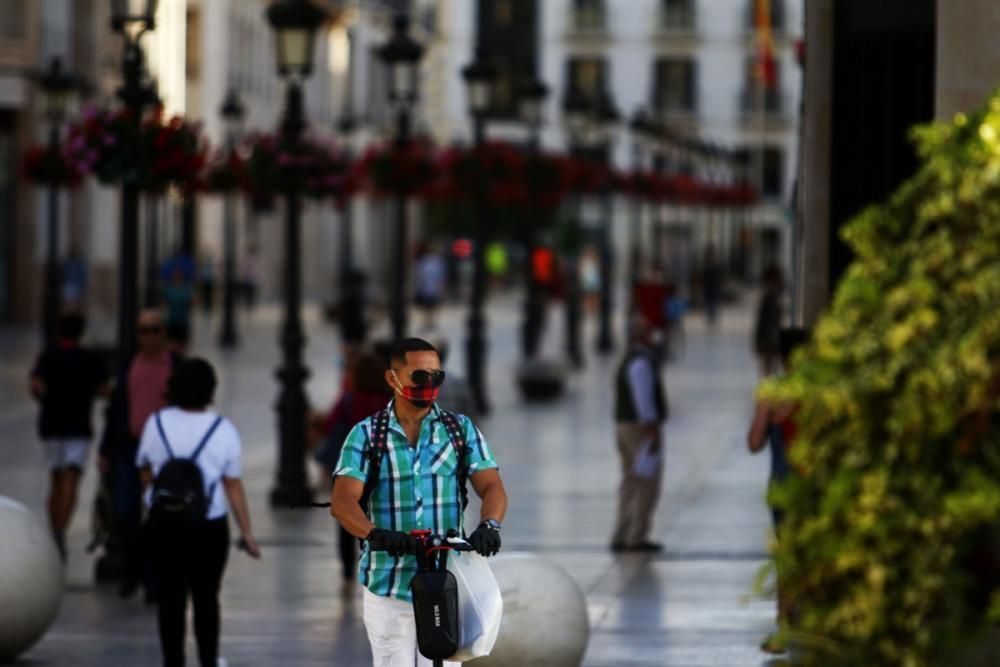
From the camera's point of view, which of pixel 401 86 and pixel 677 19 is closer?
pixel 401 86

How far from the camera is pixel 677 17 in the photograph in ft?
368

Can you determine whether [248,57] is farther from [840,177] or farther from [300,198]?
[840,177]

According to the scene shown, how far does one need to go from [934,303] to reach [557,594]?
6015 millimetres

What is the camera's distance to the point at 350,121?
59781 mm

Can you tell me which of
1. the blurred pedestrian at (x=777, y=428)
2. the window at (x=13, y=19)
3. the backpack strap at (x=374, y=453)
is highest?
the window at (x=13, y=19)

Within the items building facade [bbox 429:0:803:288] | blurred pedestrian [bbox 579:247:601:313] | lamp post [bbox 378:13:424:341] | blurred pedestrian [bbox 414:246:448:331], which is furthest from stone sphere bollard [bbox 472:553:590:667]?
building facade [bbox 429:0:803:288]

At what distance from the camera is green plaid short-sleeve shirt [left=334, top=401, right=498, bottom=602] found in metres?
7.94

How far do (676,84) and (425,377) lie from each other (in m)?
106

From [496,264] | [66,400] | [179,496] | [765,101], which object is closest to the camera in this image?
[179,496]

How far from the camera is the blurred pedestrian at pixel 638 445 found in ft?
56.9

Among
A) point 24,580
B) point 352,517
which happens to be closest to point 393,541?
point 352,517

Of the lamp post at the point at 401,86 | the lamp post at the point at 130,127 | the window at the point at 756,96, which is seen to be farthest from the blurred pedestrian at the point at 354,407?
the window at the point at 756,96

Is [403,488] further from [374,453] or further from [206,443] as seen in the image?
[206,443]

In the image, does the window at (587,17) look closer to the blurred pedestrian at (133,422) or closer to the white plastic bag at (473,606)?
the blurred pedestrian at (133,422)
